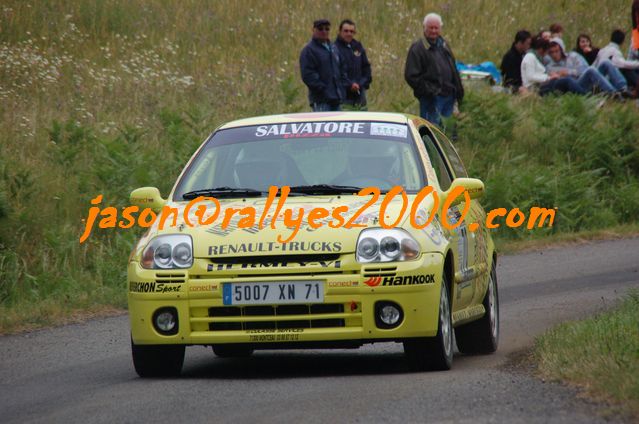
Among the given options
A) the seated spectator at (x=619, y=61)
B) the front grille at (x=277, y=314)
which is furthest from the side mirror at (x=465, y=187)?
the seated spectator at (x=619, y=61)

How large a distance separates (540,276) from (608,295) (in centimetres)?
176

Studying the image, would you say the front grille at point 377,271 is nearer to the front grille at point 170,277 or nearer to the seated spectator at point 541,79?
the front grille at point 170,277

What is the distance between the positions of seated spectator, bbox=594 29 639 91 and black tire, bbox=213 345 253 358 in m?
16.6

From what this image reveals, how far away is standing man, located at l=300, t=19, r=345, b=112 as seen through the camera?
18.1 metres

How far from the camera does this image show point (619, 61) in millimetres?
25500

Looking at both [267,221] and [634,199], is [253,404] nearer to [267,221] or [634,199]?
[267,221]

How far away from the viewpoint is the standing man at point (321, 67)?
18.1 meters

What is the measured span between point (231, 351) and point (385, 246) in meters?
2.06

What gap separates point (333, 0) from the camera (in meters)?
32.3

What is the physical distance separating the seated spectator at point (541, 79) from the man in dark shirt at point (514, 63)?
0.16m

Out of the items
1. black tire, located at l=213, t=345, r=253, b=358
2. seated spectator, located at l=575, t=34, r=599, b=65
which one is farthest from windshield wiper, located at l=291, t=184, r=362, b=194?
seated spectator, located at l=575, t=34, r=599, b=65

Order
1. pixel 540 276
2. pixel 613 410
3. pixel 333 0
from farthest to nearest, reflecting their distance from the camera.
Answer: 1. pixel 333 0
2. pixel 540 276
3. pixel 613 410

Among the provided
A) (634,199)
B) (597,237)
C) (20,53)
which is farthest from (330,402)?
(20,53)

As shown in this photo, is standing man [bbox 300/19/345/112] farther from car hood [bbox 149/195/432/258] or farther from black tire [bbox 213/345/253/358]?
car hood [bbox 149/195/432/258]
